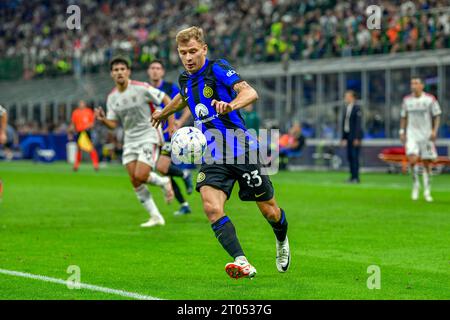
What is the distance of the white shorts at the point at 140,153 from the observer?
561 inches

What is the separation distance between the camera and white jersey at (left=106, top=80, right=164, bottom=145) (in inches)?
563

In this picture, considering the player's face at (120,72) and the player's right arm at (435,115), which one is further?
the player's right arm at (435,115)

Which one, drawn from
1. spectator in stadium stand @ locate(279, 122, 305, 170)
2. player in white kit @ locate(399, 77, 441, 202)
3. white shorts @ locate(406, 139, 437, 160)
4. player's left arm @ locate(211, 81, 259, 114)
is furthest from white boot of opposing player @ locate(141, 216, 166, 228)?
spectator in stadium stand @ locate(279, 122, 305, 170)

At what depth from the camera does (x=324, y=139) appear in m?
36.0

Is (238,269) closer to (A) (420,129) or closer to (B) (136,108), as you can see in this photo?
(B) (136,108)

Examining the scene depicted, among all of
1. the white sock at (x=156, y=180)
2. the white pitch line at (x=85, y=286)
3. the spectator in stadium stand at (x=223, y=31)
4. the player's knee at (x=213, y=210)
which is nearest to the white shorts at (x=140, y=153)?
the white sock at (x=156, y=180)

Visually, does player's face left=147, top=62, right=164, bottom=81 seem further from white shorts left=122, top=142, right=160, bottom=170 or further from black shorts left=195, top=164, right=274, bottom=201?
black shorts left=195, top=164, right=274, bottom=201

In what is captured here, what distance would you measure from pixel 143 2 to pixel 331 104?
1868 cm

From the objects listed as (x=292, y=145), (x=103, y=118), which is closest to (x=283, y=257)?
(x=103, y=118)

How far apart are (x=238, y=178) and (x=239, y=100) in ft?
2.99

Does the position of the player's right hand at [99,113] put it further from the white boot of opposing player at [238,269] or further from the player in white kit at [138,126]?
the white boot of opposing player at [238,269]

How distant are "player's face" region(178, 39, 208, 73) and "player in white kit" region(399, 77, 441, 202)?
10.7 metres

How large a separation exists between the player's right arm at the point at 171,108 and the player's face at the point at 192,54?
0.57m
